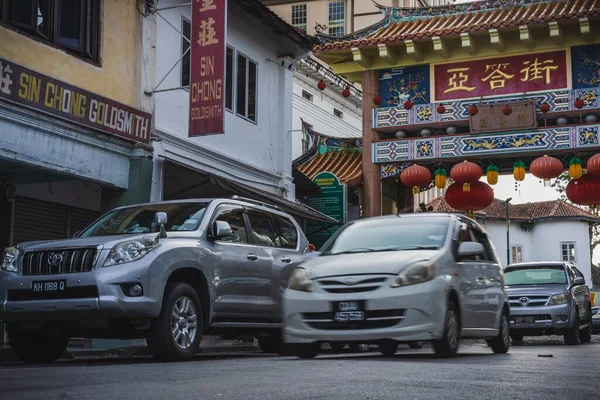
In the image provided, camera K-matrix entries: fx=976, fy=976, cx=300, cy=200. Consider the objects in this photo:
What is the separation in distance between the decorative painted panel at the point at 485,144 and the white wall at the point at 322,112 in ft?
30.4

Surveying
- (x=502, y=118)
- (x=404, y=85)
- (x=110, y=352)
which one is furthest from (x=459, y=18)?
(x=110, y=352)

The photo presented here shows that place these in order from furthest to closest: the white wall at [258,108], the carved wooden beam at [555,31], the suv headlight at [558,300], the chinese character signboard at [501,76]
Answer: the chinese character signboard at [501,76]
the carved wooden beam at [555,31]
the suv headlight at [558,300]
the white wall at [258,108]

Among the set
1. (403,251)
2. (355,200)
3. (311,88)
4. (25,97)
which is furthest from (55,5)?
(311,88)

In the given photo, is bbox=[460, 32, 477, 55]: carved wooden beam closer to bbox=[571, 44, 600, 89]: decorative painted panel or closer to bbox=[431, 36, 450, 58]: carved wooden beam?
bbox=[431, 36, 450, 58]: carved wooden beam

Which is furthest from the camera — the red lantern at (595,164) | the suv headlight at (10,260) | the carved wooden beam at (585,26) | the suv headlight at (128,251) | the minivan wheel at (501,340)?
the carved wooden beam at (585,26)

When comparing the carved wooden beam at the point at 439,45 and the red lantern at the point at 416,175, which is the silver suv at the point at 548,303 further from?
the carved wooden beam at the point at 439,45

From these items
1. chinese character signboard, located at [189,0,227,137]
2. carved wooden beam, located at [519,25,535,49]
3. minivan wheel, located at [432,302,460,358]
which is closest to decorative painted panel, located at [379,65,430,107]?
carved wooden beam, located at [519,25,535,49]

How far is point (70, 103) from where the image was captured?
15055 mm

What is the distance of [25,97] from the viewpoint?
46.2ft

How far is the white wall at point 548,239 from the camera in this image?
62.6 metres

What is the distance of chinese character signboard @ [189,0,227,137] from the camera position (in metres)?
16.2

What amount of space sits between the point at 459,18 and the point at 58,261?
56.9 ft

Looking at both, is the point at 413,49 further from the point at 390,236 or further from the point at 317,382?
the point at 317,382

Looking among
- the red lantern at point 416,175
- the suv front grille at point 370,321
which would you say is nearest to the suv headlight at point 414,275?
the suv front grille at point 370,321
